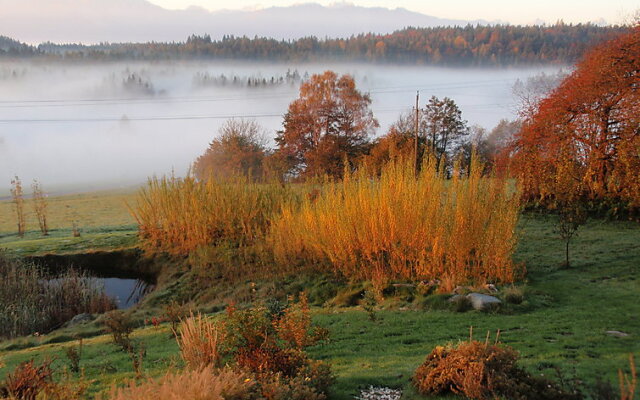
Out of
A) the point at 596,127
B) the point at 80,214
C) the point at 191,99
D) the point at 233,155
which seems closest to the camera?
the point at 596,127

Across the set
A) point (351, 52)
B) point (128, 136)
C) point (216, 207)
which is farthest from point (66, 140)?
point (216, 207)

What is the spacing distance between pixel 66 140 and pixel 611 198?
4722 inches

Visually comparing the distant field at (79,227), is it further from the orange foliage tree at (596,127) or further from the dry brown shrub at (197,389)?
the orange foliage tree at (596,127)

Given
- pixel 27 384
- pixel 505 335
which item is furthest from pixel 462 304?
pixel 27 384

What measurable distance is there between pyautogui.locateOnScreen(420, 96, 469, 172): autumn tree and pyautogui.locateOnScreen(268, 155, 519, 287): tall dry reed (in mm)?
36140

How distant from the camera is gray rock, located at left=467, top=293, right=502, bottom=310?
9375mm

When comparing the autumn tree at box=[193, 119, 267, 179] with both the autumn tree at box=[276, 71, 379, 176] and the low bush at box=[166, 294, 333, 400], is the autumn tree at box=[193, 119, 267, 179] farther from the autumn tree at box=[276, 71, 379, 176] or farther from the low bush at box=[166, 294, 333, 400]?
the low bush at box=[166, 294, 333, 400]

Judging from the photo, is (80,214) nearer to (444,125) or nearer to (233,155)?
(233,155)

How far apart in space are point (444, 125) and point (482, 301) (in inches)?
1599

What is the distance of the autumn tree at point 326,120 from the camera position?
125 ft

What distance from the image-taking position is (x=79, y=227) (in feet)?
96.4

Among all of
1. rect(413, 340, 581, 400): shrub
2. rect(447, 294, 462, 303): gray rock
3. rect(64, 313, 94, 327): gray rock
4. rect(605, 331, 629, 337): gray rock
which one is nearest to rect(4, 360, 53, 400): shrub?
rect(413, 340, 581, 400): shrub

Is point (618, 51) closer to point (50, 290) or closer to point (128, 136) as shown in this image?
point (50, 290)

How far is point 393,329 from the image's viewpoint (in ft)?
28.5
